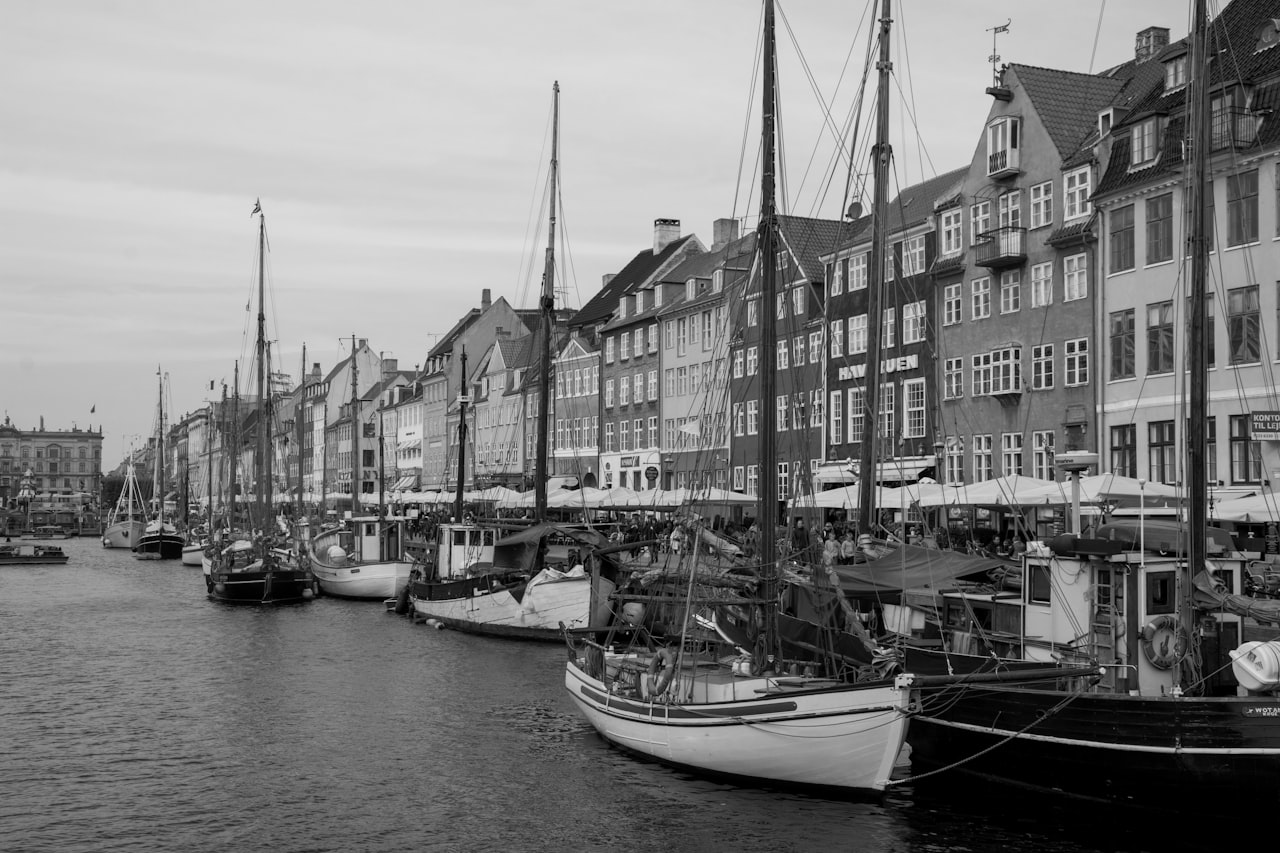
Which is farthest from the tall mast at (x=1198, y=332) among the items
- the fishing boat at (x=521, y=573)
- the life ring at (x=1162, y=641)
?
the fishing boat at (x=521, y=573)

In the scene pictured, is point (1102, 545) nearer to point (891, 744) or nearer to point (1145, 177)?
point (891, 744)

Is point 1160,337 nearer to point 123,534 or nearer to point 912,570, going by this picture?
point 912,570

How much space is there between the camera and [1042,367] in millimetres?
51562

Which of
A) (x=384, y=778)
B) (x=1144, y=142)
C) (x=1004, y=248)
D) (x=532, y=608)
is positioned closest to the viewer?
(x=384, y=778)

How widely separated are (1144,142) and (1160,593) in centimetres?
2761

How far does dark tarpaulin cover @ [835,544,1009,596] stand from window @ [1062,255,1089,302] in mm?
23110

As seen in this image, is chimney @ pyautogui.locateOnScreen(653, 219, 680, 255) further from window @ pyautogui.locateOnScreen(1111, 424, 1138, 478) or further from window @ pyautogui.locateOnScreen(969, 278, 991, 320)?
window @ pyautogui.locateOnScreen(1111, 424, 1138, 478)

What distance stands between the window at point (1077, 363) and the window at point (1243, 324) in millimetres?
7109

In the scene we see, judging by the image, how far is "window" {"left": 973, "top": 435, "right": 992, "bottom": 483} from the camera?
53.8 meters

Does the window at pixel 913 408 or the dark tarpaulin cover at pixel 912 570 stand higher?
the window at pixel 913 408

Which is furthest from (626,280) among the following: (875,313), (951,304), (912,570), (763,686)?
(763,686)

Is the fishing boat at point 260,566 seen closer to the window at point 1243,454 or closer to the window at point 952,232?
the window at point 952,232

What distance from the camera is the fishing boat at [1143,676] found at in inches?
811

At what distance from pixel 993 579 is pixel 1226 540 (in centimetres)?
503
